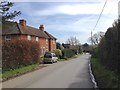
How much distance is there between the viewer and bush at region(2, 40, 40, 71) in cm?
2592

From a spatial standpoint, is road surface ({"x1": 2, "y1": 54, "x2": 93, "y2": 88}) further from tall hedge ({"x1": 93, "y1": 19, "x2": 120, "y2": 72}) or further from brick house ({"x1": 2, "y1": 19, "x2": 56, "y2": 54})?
brick house ({"x1": 2, "y1": 19, "x2": 56, "y2": 54})

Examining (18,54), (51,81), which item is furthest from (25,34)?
(51,81)

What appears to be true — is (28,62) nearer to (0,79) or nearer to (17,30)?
(0,79)

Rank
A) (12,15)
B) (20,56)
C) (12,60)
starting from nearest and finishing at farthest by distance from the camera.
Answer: (12,60), (20,56), (12,15)

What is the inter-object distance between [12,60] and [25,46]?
470cm

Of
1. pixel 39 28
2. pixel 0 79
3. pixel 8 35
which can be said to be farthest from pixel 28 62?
pixel 39 28

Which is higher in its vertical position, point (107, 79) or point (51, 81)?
point (107, 79)

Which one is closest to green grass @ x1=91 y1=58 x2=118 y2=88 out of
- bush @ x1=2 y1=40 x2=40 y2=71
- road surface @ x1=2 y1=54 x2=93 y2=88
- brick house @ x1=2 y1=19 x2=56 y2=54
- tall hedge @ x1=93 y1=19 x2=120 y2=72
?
tall hedge @ x1=93 y1=19 x2=120 y2=72

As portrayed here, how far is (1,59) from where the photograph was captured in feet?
81.8

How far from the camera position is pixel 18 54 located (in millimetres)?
29328

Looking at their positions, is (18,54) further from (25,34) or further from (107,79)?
(25,34)

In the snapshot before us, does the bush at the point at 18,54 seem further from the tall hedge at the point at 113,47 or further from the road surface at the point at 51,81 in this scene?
the tall hedge at the point at 113,47

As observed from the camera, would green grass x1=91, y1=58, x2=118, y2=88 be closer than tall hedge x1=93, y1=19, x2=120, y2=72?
Yes

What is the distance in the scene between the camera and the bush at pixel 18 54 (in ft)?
85.0
